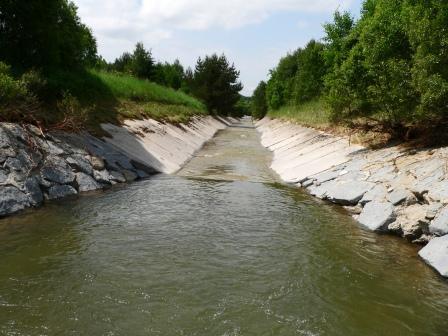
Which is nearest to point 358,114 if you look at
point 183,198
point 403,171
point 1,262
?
point 403,171

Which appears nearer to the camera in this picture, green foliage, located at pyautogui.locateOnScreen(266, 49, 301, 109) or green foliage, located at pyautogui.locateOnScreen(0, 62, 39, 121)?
green foliage, located at pyautogui.locateOnScreen(0, 62, 39, 121)

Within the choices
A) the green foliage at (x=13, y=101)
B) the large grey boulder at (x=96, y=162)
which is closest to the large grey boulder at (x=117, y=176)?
the large grey boulder at (x=96, y=162)

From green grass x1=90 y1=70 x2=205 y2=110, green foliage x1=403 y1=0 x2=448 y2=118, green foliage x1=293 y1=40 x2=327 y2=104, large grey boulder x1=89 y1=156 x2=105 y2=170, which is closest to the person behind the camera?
green foliage x1=403 y1=0 x2=448 y2=118

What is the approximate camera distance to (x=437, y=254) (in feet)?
35.9

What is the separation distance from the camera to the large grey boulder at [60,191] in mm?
16109

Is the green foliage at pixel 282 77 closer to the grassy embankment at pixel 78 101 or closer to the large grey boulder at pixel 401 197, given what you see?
the grassy embankment at pixel 78 101

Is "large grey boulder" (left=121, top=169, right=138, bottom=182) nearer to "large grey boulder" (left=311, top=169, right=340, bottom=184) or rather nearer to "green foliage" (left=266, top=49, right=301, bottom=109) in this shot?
"large grey boulder" (left=311, top=169, right=340, bottom=184)

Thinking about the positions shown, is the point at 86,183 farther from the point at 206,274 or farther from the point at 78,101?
the point at 206,274

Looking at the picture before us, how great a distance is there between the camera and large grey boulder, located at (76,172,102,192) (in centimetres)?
1783

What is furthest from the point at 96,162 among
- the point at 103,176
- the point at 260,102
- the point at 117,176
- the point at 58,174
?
the point at 260,102

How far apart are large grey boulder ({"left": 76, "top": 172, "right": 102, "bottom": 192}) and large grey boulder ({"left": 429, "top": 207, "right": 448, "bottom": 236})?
516 inches

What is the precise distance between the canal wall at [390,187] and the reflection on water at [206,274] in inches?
24.1

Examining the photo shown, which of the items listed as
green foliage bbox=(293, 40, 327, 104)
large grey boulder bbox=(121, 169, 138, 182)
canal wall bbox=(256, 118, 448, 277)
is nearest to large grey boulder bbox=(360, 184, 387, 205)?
canal wall bbox=(256, 118, 448, 277)

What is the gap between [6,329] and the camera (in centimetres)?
725
